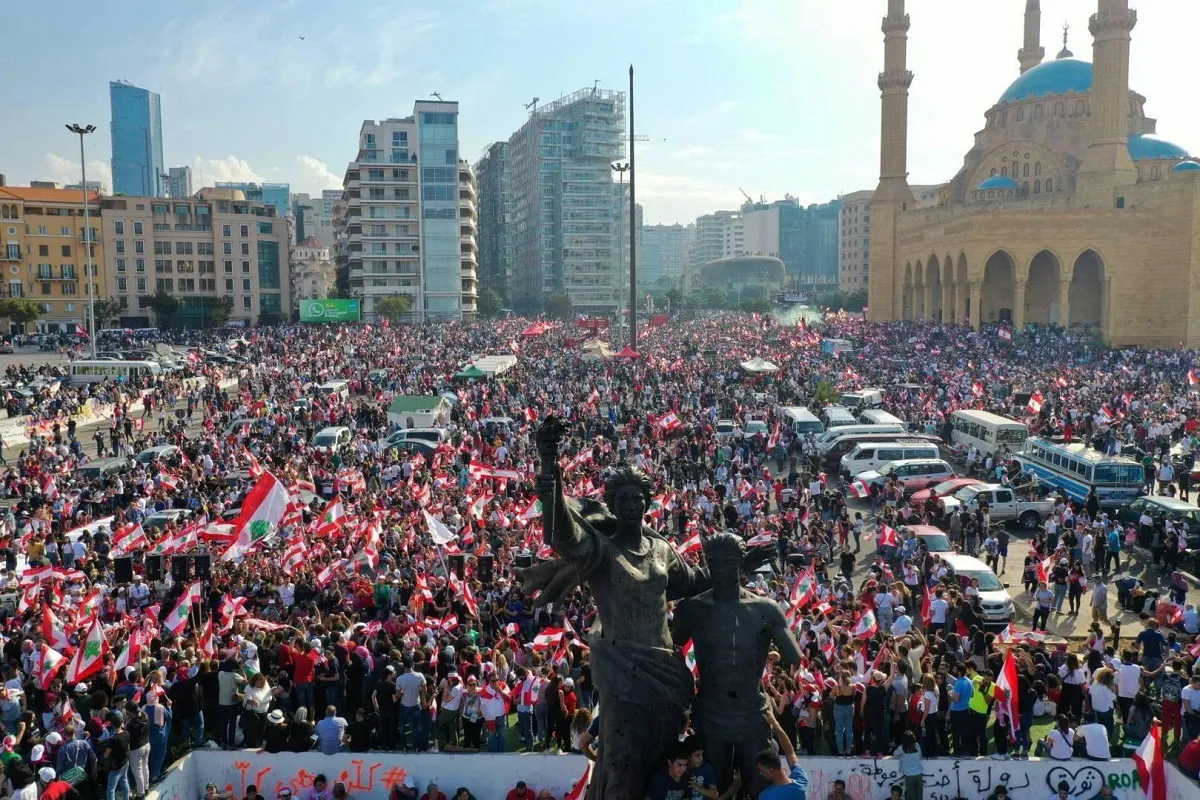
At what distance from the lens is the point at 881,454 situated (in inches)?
1011

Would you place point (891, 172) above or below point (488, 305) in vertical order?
above

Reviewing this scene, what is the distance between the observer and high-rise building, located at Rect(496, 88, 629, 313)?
11800cm

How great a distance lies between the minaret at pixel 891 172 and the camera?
6769 centimetres

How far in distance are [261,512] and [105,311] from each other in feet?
232

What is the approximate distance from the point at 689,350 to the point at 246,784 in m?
41.8

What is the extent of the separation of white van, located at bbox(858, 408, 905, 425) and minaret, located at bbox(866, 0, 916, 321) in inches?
1699

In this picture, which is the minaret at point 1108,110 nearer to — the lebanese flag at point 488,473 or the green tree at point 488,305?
the lebanese flag at point 488,473

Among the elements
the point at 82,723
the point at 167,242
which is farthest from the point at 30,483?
the point at 167,242

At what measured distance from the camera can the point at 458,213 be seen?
9375 centimetres

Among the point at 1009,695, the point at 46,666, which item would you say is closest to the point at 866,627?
the point at 1009,695

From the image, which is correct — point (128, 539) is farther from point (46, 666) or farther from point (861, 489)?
point (861, 489)

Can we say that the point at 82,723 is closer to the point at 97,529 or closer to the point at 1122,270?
the point at 97,529

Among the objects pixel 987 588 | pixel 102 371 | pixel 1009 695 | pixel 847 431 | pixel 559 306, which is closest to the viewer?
pixel 1009 695

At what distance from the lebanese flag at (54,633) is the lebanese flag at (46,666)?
70cm
